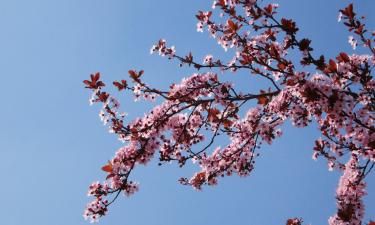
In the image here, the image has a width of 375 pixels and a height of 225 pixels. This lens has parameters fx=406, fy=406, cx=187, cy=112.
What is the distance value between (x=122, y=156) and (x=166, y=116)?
38.4 inches

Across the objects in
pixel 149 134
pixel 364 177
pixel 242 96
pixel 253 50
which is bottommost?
pixel 364 177

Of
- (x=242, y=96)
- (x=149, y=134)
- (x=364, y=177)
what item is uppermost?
(x=242, y=96)

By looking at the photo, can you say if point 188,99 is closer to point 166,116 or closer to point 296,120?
point 166,116

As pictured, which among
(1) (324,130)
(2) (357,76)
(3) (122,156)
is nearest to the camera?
(2) (357,76)

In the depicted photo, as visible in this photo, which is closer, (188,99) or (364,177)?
(188,99)

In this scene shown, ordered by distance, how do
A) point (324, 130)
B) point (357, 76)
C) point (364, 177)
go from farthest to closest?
point (324, 130) < point (364, 177) < point (357, 76)

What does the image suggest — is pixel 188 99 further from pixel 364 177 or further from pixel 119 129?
pixel 364 177

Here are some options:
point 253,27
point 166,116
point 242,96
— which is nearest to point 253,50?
point 253,27

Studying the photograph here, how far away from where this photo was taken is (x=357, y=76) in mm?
5723

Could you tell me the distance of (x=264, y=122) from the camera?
7.48m

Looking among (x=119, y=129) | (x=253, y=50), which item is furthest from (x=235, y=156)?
(x=119, y=129)

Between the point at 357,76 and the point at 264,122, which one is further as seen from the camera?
the point at 264,122

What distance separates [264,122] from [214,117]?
94cm

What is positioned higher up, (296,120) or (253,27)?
(253,27)
